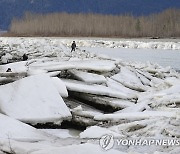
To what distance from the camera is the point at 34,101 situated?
4340 mm

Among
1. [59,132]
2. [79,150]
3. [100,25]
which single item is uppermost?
[100,25]

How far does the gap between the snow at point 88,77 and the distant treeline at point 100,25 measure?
1782 inches

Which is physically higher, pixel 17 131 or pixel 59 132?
pixel 17 131

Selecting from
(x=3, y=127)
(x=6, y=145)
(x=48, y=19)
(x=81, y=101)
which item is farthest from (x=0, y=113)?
(x=48, y=19)

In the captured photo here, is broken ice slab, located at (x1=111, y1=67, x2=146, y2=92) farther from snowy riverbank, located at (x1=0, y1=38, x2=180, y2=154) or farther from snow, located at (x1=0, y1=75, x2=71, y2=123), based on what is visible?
snow, located at (x1=0, y1=75, x2=71, y2=123)

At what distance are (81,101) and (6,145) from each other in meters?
1.88


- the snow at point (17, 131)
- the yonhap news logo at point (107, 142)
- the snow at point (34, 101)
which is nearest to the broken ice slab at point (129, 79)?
the snow at point (34, 101)

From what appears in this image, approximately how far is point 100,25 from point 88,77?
50.4 metres

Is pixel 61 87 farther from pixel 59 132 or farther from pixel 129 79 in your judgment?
pixel 129 79

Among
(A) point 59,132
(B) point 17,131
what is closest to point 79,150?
(B) point 17,131

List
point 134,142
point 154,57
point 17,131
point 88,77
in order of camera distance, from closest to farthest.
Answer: point 134,142, point 17,131, point 88,77, point 154,57

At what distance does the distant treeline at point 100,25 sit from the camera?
52.1 meters

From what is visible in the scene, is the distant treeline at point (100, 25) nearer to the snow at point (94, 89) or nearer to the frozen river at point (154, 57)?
the frozen river at point (154, 57)

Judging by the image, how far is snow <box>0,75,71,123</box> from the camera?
4.09 metres
